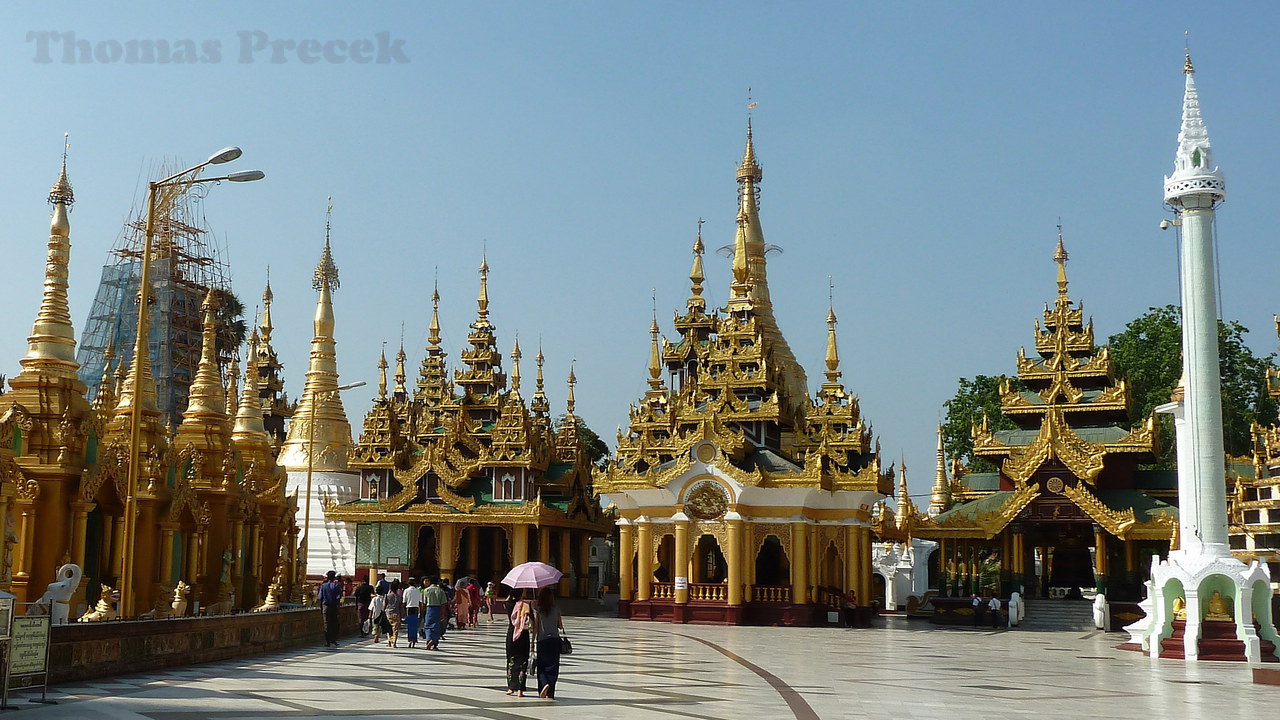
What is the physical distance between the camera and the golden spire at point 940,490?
47.4 m

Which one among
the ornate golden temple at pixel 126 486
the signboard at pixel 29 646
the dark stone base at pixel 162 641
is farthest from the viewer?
the ornate golden temple at pixel 126 486

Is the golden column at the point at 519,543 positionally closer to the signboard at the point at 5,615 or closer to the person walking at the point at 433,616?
the person walking at the point at 433,616

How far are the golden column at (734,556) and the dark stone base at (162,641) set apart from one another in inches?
633

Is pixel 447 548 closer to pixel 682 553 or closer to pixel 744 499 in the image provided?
pixel 682 553

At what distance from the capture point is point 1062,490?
135 feet

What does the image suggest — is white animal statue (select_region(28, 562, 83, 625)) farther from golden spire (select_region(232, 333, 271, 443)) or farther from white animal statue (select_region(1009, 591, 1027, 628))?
white animal statue (select_region(1009, 591, 1027, 628))

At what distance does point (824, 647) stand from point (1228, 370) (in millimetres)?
35581

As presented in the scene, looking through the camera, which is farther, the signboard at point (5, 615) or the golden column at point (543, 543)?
the golden column at point (543, 543)

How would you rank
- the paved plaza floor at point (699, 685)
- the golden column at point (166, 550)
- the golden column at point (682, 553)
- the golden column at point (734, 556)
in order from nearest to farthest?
the paved plaza floor at point (699, 685), the golden column at point (166, 550), the golden column at point (734, 556), the golden column at point (682, 553)

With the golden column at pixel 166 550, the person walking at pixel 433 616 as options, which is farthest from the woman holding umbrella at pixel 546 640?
the golden column at pixel 166 550

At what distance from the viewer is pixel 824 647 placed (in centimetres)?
2753

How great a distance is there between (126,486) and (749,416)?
77.5 ft

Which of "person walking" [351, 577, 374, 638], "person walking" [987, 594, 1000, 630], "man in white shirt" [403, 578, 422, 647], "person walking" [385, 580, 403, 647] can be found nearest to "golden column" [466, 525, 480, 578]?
"person walking" [351, 577, 374, 638]

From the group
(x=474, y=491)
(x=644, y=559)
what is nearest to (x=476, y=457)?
(x=474, y=491)
